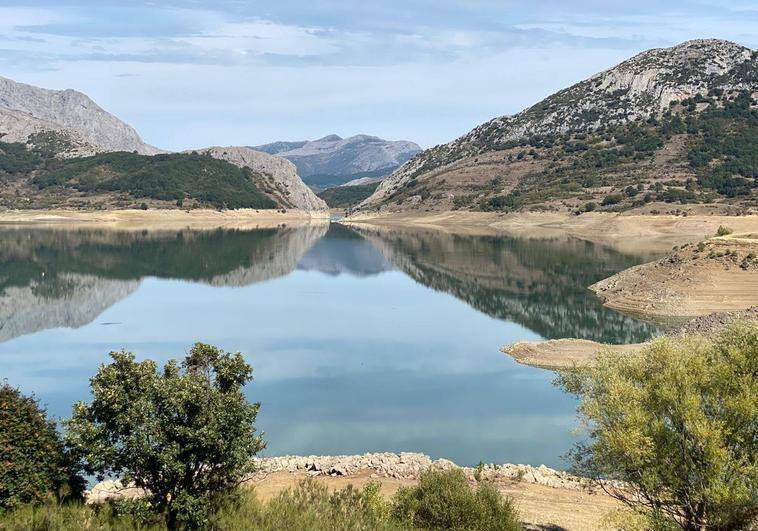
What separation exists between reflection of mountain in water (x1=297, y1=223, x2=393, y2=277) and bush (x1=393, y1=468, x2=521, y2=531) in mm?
93726

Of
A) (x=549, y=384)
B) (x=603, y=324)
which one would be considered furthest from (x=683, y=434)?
(x=603, y=324)

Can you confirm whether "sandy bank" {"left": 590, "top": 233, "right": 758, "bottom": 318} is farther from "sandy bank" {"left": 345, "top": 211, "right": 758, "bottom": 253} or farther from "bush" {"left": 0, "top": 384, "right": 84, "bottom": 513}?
"bush" {"left": 0, "top": 384, "right": 84, "bottom": 513}

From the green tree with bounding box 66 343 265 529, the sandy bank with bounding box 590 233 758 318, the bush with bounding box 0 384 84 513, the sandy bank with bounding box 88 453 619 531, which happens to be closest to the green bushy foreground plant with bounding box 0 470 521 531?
the bush with bounding box 0 384 84 513

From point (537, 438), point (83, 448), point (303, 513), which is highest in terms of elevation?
point (83, 448)

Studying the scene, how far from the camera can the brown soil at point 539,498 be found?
25297 millimetres

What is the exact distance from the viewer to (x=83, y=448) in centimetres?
2008

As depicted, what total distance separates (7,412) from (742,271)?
7871 centimetres

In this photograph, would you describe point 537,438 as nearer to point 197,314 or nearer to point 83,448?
point 83,448

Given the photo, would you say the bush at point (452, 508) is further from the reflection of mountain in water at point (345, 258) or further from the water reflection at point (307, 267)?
the reflection of mountain in water at point (345, 258)

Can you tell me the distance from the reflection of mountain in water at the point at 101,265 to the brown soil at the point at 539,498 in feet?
151

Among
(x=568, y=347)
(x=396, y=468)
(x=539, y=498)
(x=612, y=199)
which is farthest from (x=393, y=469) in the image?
(x=612, y=199)

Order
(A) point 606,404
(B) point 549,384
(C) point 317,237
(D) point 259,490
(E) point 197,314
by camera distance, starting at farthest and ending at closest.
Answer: (C) point 317,237 < (E) point 197,314 < (B) point 549,384 < (D) point 259,490 < (A) point 606,404

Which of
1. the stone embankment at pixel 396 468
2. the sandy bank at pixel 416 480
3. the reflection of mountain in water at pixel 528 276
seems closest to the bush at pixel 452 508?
the sandy bank at pixel 416 480

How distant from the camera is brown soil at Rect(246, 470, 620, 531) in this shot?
25297mm
